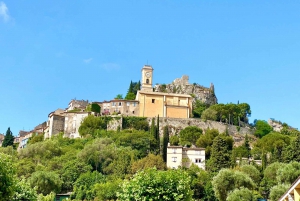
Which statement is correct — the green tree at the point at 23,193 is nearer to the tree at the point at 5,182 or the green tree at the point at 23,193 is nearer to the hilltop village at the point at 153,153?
the hilltop village at the point at 153,153

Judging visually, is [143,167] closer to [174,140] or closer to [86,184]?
[86,184]

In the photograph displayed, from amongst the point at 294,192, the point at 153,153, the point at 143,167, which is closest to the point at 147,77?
the point at 153,153

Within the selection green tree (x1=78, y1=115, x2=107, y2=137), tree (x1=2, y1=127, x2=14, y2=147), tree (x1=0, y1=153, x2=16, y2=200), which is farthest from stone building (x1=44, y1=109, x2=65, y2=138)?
tree (x1=0, y1=153, x2=16, y2=200)

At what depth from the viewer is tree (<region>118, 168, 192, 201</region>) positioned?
28.6 m

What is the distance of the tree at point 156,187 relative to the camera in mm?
28609

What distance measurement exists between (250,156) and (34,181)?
36.7 m

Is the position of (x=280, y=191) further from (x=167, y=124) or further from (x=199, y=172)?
(x=167, y=124)

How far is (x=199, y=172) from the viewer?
61875 mm

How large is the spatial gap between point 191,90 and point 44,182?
63494 millimetres

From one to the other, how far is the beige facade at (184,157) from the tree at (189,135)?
7.35 meters

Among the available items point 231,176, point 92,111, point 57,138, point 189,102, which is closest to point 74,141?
point 57,138

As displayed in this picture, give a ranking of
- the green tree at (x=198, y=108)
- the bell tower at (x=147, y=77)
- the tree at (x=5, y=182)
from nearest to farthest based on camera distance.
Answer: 1. the tree at (x=5, y=182)
2. the bell tower at (x=147, y=77)
3. the green tree at (x=198, y=108)

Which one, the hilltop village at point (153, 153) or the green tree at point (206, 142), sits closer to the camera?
the hilltop village at point (153, 153)

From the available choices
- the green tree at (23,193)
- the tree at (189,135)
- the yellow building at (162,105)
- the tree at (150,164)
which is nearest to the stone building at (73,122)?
the yellow building at (162,105)
